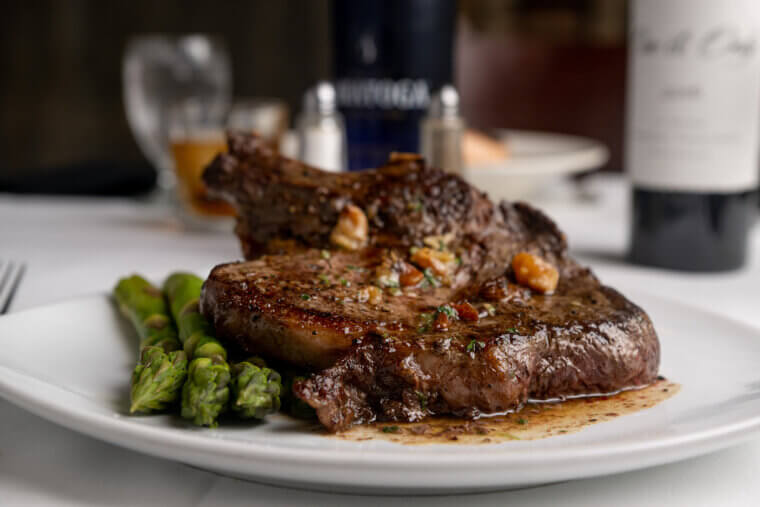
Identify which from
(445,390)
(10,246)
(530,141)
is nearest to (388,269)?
(445,390)

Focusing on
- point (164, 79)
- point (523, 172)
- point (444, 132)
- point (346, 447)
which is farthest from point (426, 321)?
point (164, 79)

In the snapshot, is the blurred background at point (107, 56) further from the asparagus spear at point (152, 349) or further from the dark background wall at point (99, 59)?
the asparagus spear at point (152, 349)

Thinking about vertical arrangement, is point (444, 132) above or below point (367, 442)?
above

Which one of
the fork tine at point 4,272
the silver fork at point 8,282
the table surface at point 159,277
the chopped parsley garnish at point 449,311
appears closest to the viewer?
the table surface at point 159,277

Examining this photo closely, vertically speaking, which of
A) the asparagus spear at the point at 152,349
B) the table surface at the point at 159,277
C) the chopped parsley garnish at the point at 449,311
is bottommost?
the table surface at the point at 159,277

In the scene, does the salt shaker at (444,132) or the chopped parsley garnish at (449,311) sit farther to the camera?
the salt shaker at (444,132)

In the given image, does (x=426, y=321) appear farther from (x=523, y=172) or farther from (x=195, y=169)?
(x=195, y=169)

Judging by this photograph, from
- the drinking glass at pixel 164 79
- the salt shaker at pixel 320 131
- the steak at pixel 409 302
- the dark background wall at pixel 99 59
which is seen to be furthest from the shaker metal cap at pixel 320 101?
the dark background wall at pixel 99 59
